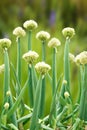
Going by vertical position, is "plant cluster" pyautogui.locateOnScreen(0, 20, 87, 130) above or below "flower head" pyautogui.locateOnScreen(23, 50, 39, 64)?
below

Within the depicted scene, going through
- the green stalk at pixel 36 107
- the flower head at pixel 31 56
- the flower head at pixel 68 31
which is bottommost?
the green stalk at pixel 36 107

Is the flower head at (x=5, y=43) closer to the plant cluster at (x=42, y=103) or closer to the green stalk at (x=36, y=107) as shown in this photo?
the plant cluster at (x=42, y=103)

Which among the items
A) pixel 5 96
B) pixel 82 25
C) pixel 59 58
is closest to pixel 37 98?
pixel 5 96

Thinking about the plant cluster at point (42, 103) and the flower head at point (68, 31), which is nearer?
the plant cluster at point (42, 103)

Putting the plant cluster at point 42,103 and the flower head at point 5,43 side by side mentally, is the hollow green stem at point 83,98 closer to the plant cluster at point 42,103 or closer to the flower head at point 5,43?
the plant cluster at point 42,103

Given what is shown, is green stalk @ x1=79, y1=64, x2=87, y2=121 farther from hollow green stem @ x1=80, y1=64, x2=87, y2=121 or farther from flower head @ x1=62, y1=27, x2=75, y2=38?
flower head @ x1=62, y1=27, x2=75, y2=38

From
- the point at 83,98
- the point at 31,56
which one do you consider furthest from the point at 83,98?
the point at 31,56

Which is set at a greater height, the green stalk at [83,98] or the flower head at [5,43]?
the flower head at [5,43]

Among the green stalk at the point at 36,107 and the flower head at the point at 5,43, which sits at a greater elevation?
the flower head at the point at 5,43

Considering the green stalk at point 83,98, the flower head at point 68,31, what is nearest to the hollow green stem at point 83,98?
the green stalk at point 83,98

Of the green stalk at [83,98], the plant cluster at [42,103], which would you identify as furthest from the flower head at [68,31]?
the green stalk at [83,98]

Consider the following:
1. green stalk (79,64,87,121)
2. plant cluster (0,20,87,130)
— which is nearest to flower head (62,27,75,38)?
plant cluster (0,20,87,130)
